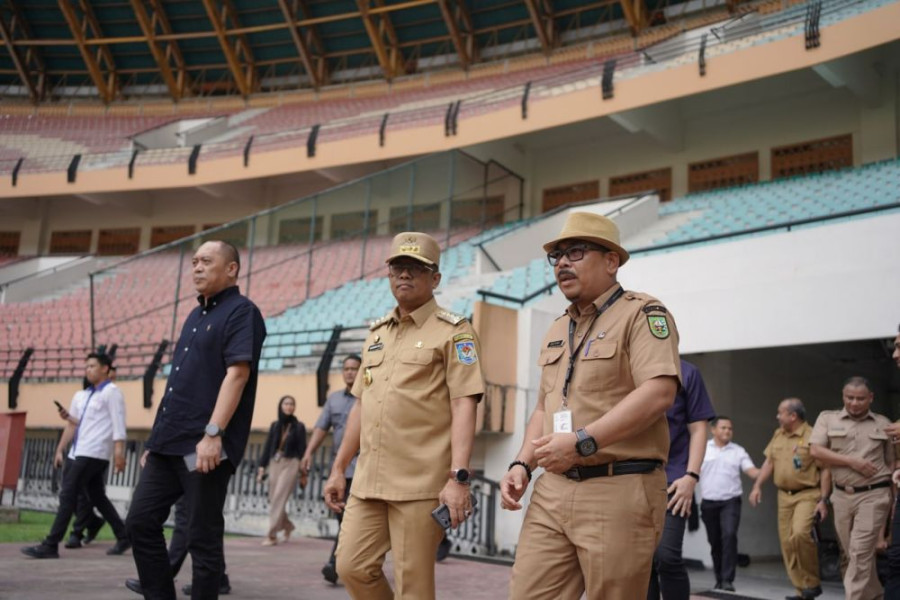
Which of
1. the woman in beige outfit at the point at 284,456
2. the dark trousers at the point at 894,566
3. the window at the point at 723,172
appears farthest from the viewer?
the window at the point at 723,172

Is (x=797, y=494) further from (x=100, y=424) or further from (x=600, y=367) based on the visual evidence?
(x=100, y=424)

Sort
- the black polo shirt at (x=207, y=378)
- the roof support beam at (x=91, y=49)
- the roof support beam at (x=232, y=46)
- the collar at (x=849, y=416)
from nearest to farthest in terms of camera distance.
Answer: the black polo shirt at (x=207, y=378) → the collar at (x=849, y=416) → the roof support beam at (x=232, y=46) → the roof support beam at (x=91, y=49)

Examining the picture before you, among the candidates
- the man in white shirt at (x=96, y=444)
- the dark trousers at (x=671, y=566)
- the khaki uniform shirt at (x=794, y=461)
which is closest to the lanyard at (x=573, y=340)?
the dark trousers at (x=671, y=566)

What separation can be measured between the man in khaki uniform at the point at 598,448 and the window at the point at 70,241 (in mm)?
29176

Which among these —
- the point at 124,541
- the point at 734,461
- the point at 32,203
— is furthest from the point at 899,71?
the point at 32,203

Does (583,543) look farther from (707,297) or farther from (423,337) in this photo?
(707,297)

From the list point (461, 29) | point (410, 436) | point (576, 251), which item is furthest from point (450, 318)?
point (461, 29)

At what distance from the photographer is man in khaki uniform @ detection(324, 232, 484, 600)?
3.76 metres

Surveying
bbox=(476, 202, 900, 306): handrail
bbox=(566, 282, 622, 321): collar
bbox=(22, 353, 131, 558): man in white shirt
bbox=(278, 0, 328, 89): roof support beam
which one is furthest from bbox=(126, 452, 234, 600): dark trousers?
bbox=(278, 0, 328, 89): roof support beam

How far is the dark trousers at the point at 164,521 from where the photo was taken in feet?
14.0

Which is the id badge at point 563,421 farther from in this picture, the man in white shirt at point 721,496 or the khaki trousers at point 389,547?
the man in white shirt at point 721,496

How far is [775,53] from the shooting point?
17.7 m

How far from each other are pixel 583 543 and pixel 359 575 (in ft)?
3.65

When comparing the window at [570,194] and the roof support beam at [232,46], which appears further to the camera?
the roof support beam at [232,46]
